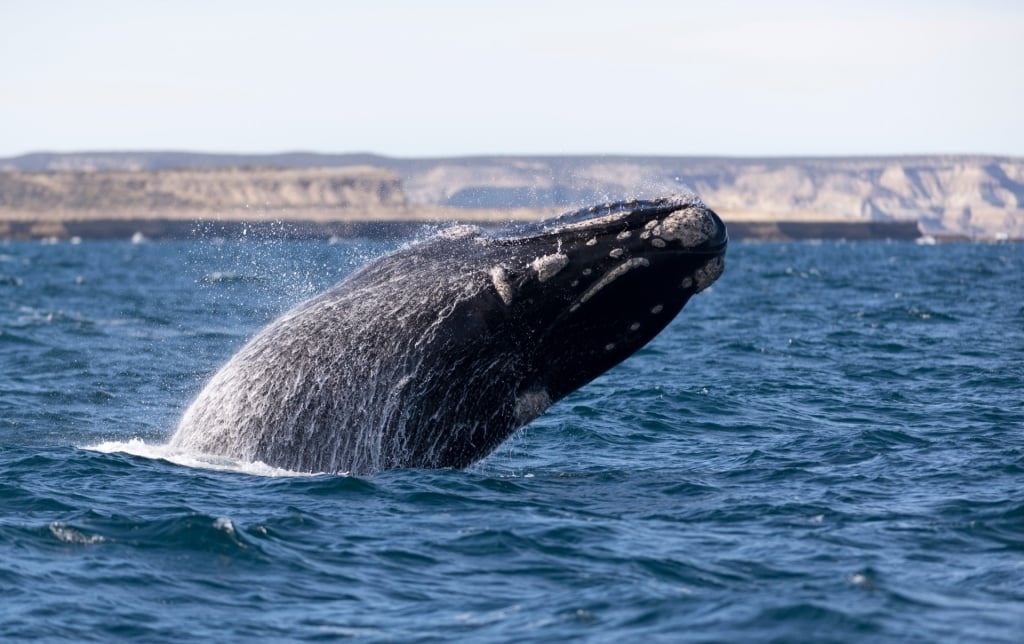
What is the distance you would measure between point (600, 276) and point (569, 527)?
2017 mm

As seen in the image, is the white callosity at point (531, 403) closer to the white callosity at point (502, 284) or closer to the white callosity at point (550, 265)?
the white callosity at point (502, 284)

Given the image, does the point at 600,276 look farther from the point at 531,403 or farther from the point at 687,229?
the point at 531,403

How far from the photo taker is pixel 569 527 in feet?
37.7

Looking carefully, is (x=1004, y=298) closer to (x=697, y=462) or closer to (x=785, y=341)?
(x=785, y=341)

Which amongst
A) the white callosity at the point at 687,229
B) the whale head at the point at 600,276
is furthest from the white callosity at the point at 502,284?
the white callosity at the point at 687,229

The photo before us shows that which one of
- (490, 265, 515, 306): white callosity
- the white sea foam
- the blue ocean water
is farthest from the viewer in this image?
the white sea foam

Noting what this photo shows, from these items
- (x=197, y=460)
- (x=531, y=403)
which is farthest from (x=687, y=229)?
(x=197, y=460)

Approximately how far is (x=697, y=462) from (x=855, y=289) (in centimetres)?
3922

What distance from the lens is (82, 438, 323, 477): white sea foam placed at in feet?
41.0

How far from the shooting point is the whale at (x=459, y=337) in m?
11.2

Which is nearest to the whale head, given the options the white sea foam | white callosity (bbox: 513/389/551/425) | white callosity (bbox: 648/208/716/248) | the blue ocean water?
white callosity (bbox: 648/208/716/248)

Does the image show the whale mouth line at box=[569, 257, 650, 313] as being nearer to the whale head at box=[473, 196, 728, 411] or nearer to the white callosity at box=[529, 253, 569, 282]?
the whale head at box=[473, 196, 728, 411]

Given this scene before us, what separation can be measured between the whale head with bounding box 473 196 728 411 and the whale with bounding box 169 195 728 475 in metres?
0.01

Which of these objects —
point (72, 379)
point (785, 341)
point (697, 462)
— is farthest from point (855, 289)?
point (697, 462)
